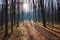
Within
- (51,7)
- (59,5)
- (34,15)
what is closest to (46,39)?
(59,5)

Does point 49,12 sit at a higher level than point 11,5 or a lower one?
lower

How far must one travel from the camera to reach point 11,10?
17125 millimetres

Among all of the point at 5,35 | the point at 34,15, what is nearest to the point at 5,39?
the point at 5,35

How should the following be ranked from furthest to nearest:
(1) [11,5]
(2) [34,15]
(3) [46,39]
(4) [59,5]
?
(2) [34,15] < (4) [59,5] < (1) [11,5] < (3) [46,39]

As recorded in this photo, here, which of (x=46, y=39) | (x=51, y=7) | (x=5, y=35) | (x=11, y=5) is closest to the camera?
(x=46, y=39)

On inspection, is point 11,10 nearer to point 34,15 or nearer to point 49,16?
point 49,16

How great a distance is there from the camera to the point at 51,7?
96.1 feet

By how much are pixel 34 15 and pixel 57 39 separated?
36.2m

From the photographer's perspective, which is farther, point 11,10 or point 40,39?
point 11,10

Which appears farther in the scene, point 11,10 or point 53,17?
point 53,17

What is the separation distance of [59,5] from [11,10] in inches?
417

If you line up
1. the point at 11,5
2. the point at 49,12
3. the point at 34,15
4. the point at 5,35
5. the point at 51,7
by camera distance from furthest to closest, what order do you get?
the point at 34,15 < the point at 49,12 < the point at 51,7 < the point at 11,5 < the point at 5,35

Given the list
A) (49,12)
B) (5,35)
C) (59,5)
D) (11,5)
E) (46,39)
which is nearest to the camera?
(46,39)

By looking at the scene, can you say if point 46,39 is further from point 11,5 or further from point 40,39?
point 11,5
